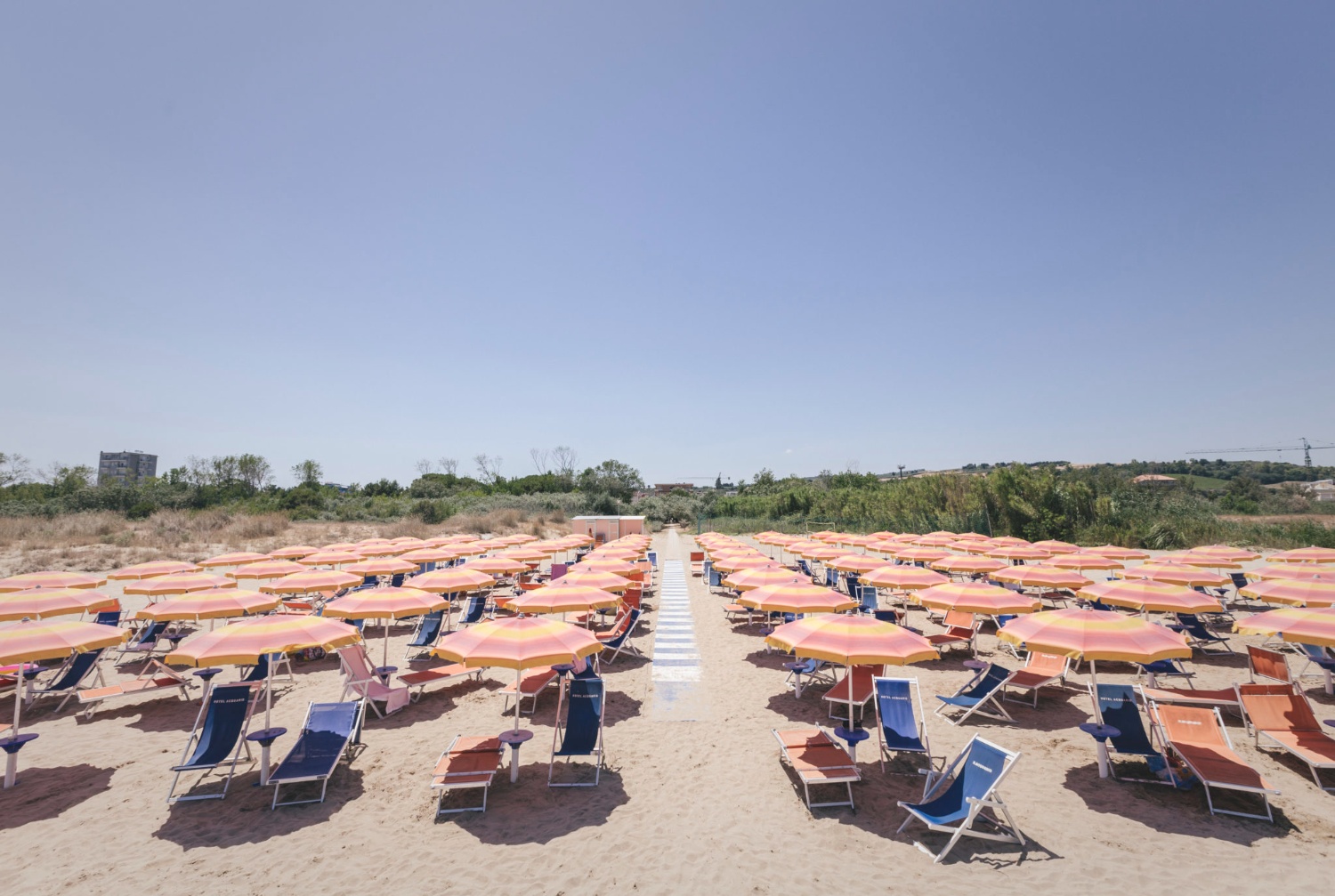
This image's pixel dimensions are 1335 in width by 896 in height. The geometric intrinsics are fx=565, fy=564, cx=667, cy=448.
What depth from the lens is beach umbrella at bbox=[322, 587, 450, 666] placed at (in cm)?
827

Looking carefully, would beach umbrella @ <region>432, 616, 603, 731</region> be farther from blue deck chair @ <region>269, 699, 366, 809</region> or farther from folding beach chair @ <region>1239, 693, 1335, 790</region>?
folding beach chair @ <region>1239, 693, 1335, 790</region>

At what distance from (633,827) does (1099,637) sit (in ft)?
17.3

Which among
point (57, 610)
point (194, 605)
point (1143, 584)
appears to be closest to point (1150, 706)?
point (1143, 584)

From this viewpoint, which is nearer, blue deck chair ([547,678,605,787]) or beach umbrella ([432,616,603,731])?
beach umbrella ([432,616,603,731])

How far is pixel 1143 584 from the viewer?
9.46 metres

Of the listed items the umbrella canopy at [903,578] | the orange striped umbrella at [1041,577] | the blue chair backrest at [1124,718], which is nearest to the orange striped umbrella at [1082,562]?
the orange striped umbrella at [1041,577]

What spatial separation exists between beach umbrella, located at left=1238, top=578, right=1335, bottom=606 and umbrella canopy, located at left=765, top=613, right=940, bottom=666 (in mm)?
7367

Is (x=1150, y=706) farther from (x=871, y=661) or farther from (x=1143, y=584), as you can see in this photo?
(x=1143, y=584)

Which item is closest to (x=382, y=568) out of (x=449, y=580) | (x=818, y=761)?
(x=449, y=580)

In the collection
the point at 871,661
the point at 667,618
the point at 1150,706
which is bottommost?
the point at 667,618

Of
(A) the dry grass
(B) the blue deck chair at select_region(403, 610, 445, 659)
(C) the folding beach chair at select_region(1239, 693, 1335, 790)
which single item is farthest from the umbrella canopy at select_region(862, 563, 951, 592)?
(A) the dry grass

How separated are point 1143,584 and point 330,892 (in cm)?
1183

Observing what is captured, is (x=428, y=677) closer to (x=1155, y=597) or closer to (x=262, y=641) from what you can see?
(x=262, y=641)

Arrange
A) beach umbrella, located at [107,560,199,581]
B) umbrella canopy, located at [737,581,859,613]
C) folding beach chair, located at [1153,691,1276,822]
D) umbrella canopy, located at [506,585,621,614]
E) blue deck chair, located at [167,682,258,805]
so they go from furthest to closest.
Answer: beach umbrella, located at [107,560,199,581], umbrella canopy, located at [737,581,859,613], umbrella canopy, located at [506,585,621,614], blue deck chair, located at [167,682,258,805], folding beach chair, located at [1153,691,1276,822]
